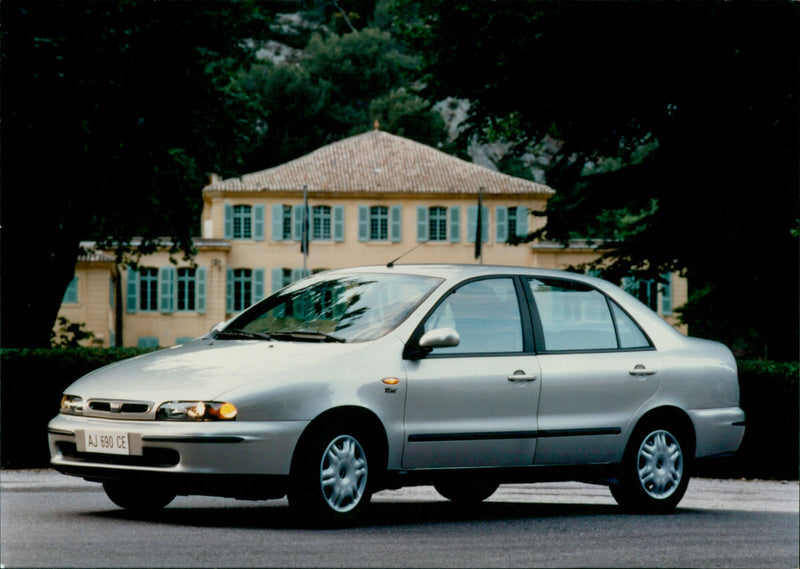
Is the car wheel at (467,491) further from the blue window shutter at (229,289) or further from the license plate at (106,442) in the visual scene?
the blue window shutter at (229,289)

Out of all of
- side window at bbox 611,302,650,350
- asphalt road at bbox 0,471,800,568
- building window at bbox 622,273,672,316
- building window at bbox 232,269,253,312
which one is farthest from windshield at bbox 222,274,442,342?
building window at bbox 232,269,253,312

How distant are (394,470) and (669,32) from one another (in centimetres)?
1541

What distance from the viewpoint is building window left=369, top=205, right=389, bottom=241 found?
75500 millimetres

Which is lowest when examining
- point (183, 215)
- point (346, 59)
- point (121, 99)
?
point (183, 215)

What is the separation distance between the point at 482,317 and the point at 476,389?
0.61 metres

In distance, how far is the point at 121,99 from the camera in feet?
78.8

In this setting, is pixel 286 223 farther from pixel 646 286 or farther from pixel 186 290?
pixel 646 286

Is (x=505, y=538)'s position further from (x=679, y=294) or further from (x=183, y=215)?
(x=679, y=294)

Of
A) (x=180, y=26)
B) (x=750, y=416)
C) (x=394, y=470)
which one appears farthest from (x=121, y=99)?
(x=394, y=470)

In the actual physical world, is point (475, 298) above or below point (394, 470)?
above

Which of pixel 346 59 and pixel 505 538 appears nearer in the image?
pixel 505 538

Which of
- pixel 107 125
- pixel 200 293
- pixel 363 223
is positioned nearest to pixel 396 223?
pixel 363 223

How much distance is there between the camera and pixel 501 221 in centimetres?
7512

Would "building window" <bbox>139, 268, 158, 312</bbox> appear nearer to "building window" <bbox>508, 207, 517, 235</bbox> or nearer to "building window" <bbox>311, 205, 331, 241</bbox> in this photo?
"building window" <bbox>311, 205, 331, 241</bbox>
